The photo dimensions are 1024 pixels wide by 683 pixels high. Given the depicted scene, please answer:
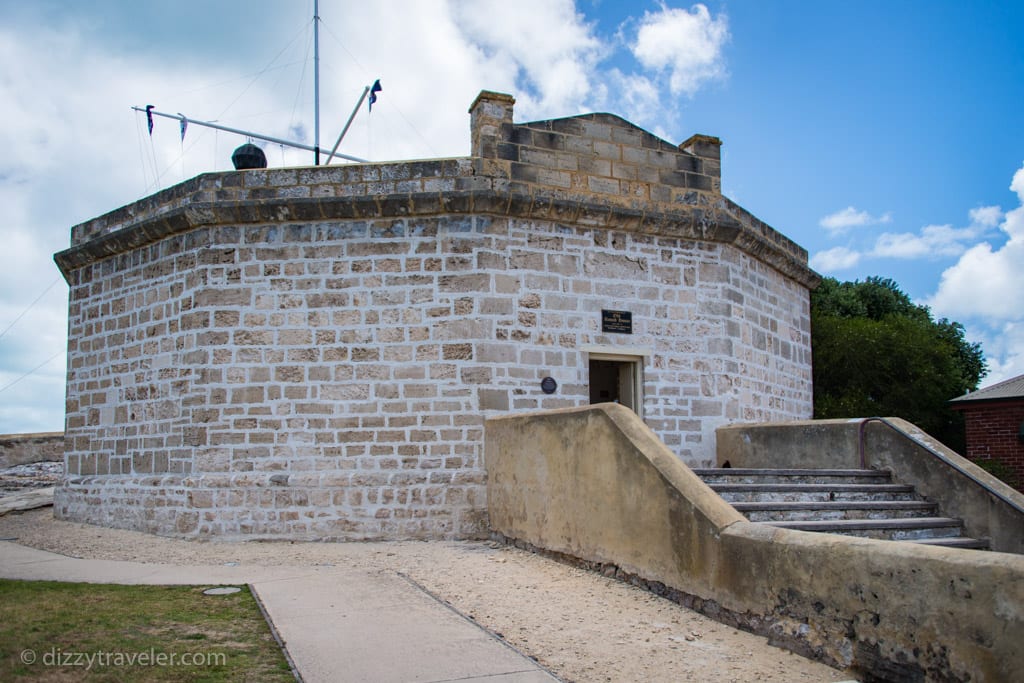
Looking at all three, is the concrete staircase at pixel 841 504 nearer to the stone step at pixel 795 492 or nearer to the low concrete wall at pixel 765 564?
the stone step at pixel 795 492

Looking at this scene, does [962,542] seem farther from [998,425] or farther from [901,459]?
[998,425]

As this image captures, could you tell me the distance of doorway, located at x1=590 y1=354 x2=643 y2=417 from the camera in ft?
33.3

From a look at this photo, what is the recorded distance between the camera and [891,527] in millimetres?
6926

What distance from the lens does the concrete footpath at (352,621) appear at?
4.32 m

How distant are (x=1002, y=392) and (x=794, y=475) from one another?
12.9m

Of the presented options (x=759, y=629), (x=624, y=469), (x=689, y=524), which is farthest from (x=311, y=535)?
(x=759, y=629)

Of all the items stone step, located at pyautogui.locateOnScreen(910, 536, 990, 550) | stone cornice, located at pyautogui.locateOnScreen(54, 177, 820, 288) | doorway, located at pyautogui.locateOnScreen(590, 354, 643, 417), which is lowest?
stone step, located at pyautogui.locateOnScreen(910, 536, 990, 550)

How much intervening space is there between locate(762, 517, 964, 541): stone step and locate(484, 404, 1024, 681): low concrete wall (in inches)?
43.3

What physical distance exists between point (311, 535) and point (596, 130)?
597 centimetres

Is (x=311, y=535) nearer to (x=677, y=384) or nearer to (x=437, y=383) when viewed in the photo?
(x=437, y=383)

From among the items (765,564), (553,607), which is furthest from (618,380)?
(765,564)

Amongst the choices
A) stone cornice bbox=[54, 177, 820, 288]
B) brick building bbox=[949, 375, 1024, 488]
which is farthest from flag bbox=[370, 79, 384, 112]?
A: brick building bbox=[949, 375, 1024, 488]

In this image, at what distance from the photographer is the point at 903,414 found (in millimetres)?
20484
